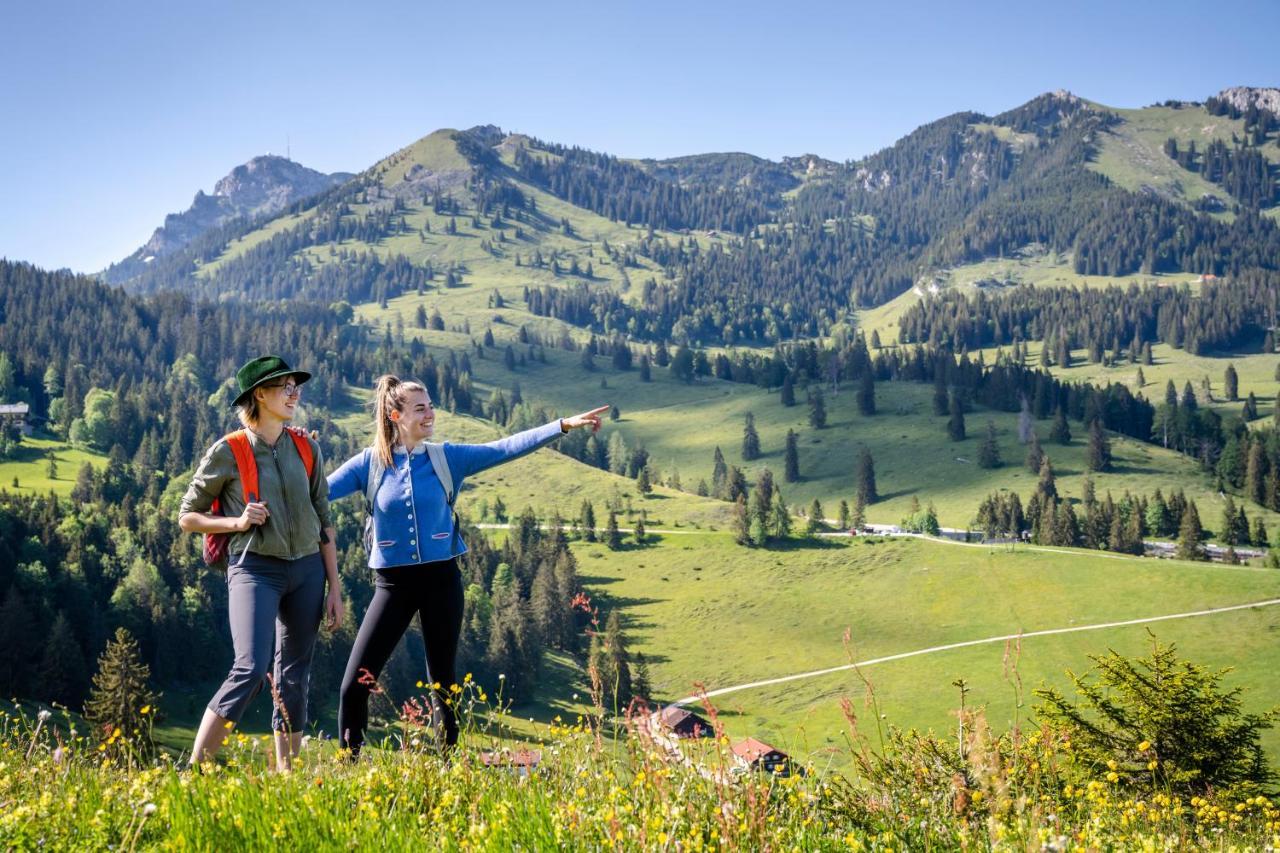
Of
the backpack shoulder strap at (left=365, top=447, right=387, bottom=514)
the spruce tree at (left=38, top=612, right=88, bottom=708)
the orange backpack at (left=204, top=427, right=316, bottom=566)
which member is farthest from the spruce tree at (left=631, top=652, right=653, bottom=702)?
the orange backpack at (left=204, top=427, right=316, bottom=566)

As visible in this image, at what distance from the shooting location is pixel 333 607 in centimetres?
1016

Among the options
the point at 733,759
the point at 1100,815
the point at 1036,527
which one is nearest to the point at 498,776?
the point at 733,759

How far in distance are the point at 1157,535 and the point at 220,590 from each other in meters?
172

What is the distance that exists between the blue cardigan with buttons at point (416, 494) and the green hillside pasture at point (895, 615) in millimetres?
94469

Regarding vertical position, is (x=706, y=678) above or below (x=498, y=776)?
below

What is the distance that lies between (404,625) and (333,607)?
784 millimetres

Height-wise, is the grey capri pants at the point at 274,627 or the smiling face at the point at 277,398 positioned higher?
the smiling face at the point at 277,398

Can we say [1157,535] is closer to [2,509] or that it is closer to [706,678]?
[706,678]

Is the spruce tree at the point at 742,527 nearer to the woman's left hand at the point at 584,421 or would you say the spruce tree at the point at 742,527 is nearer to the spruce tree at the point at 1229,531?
the spruce tree at the point at 1229,531

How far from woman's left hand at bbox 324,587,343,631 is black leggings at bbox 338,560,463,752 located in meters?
0.30

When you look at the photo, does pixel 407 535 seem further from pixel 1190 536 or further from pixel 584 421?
pixel 1190 536

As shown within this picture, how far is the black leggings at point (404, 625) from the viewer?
33.2 ft

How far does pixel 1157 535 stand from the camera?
198 meters

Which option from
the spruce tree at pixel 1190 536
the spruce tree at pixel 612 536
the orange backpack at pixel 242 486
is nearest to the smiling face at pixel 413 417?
the orange backpack at pixel 242 486
